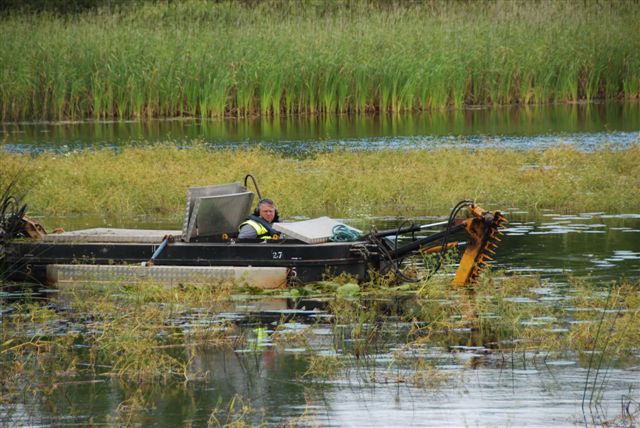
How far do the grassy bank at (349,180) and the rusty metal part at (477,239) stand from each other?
260 inches

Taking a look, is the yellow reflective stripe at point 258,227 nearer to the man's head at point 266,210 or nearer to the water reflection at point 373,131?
the man's head at point 266,210

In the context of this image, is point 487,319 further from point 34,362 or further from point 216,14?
point 216,14

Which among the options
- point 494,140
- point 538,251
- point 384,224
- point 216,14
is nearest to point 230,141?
point 494,140

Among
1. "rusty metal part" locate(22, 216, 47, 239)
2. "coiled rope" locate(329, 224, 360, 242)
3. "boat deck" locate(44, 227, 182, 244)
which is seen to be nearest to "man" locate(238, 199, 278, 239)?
"coiled rope" locate(329, 224, 360, 242)

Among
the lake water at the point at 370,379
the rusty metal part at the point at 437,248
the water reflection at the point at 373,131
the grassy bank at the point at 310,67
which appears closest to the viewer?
the lake water at the point at 370,379

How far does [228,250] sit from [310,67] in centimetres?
2514

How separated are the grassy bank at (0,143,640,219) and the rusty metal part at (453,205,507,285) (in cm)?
660

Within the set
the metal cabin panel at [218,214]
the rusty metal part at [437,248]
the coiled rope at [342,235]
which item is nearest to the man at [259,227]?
the metal cabin panel at [218,214]

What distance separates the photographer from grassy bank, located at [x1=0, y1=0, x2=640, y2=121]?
41.4 m

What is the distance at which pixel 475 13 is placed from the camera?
5166 cm

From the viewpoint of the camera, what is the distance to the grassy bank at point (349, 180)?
24.4 m

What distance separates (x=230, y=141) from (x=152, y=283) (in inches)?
731

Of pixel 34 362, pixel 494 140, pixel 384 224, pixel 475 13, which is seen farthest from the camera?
pixel 475 13

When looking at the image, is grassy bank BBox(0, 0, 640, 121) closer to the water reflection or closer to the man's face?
the water reflection
